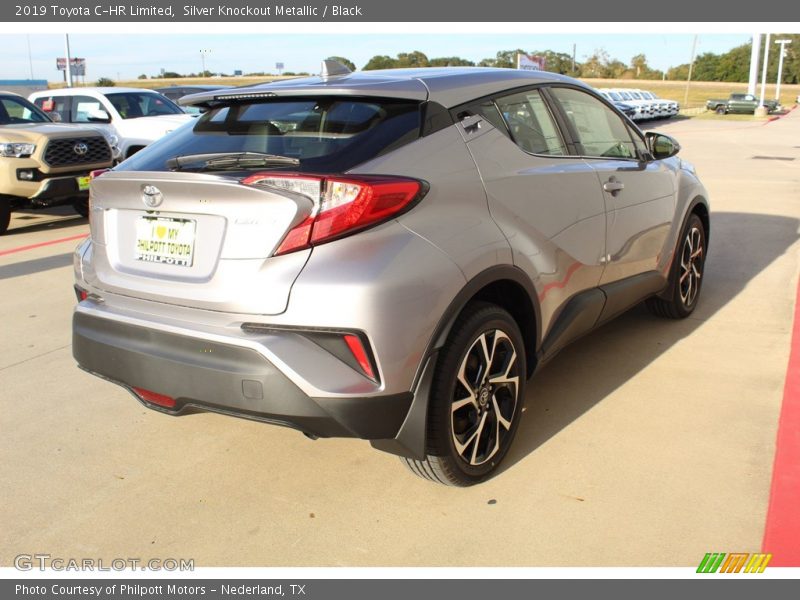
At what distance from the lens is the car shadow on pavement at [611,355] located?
3975 mm

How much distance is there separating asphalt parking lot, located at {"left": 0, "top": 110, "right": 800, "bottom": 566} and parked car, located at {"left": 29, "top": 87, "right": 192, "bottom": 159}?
25.2ft

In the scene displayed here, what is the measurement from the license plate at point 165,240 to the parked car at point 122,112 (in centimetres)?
963

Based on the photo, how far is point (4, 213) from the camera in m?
9.73

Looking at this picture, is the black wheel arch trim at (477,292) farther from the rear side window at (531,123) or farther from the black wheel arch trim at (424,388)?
the rear side window at (531,123)

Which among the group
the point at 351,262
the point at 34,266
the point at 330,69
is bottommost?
the point at 34,266

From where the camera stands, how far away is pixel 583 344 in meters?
5.11

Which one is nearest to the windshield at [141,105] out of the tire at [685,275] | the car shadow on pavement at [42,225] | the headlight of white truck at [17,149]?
the car shadow on pavement at [42,225]

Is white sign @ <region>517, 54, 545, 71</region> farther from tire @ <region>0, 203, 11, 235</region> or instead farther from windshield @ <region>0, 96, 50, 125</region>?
tire @ <region>0, 203, 11, 235</region>

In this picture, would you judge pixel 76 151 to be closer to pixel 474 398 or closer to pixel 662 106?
pixel 474 398

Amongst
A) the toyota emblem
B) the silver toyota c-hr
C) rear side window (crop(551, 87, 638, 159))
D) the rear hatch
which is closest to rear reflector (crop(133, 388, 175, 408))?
the silver toyota c-hr

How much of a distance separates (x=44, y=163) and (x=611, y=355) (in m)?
7.74

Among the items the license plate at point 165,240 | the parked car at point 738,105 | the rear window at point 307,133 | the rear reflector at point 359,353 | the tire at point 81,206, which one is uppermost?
the rear window at point 307,133

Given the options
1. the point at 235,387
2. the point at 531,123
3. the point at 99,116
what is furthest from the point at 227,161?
the point at 99,116
